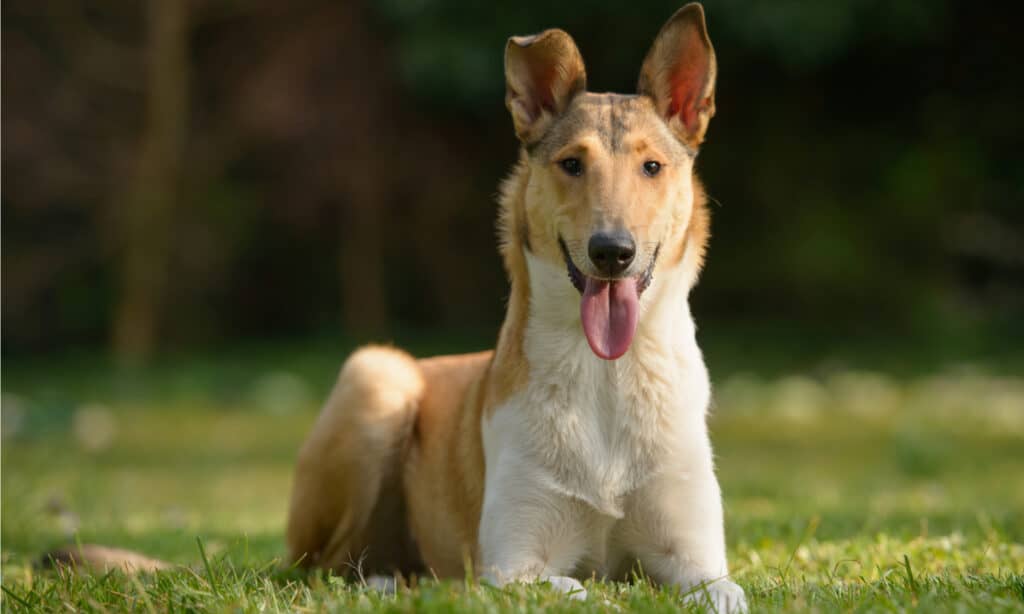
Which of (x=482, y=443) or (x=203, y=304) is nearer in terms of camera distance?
(x=482, y=443)

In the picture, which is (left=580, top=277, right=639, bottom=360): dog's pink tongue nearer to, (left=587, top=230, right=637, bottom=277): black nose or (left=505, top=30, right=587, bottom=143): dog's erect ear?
(left=587, top=230, right=637, bottom=277): black nose

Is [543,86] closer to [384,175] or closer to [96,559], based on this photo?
[96,559]

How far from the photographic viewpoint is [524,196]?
4.38 m

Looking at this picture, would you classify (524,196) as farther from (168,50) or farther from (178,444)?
(168,50)

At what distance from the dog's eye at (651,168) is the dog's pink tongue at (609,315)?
15.5 inches

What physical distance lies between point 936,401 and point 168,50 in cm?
1071

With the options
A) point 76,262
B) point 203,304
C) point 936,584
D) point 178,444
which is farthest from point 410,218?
point 936,584

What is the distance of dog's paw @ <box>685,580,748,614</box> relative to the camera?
11.5 ft

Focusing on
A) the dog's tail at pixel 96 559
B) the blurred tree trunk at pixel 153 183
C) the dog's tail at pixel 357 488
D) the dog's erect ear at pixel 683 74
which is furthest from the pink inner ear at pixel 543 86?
the blurred tree trunk at pixel 153 183

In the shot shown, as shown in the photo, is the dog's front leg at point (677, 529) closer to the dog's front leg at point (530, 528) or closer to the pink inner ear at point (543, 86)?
the dog's front leg at point (530, 528)

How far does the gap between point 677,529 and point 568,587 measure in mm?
552

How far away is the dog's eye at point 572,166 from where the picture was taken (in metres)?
4.16

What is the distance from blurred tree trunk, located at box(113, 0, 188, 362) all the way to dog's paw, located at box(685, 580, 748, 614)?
1361cm

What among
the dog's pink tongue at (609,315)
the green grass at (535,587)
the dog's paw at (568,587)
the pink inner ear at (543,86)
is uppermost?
the pink inner ear at (543,86)
